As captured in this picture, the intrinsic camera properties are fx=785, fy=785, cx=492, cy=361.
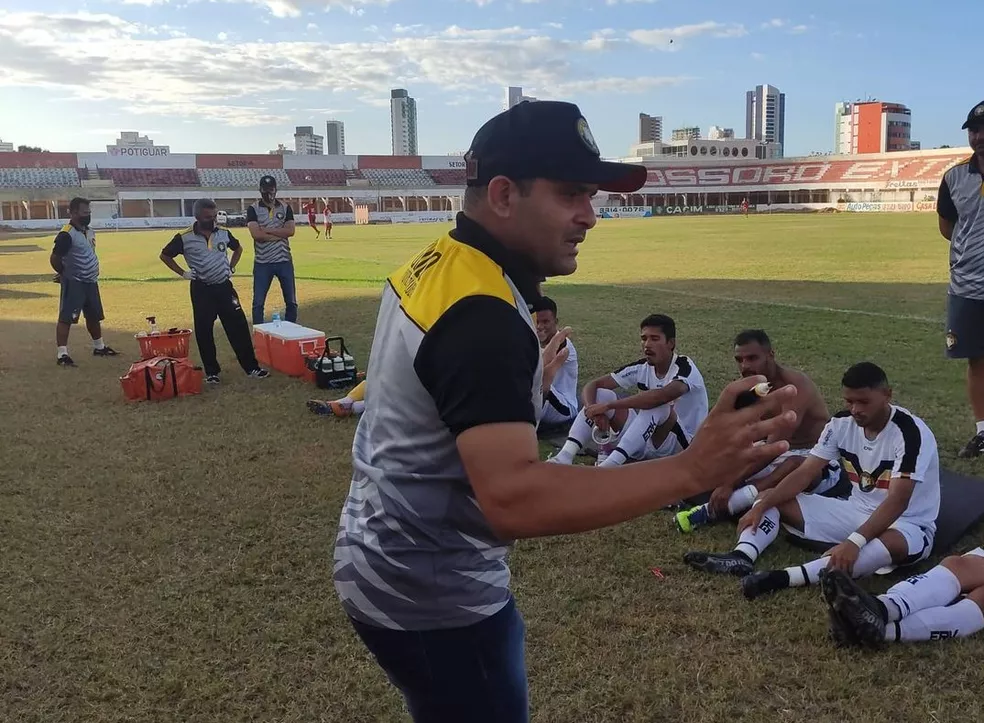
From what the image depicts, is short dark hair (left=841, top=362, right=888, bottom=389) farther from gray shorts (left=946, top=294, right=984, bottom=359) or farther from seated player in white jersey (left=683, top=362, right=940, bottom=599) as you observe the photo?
gray shorts (left=946, top=294, right=984, bottom=359)

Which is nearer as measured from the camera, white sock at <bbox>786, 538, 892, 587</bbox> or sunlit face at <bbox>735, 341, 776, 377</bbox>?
white sock at <bbox>786, 538, 892, 587</bbox>

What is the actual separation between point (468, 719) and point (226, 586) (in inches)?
115

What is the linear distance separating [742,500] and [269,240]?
7.29 m

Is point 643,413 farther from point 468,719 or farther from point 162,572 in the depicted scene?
point 468,719

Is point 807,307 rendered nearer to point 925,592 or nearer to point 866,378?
point 866,378

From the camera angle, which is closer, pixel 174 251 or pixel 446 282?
pixel 446 282

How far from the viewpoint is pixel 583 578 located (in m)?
4.16

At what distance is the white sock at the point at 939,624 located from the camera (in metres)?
3.42

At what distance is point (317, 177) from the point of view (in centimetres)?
8738

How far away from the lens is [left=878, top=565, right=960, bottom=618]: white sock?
346 cm

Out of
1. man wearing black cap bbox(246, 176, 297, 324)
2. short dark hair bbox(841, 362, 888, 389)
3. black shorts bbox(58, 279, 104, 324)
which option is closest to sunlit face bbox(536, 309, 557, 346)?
short dark hair bbox(841, 362, 888, 389)

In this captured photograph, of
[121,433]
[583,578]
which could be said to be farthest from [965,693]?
[121,433]

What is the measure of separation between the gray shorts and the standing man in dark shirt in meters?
9.92

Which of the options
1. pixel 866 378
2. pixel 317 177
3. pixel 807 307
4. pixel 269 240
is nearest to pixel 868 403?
pixel 866 378
